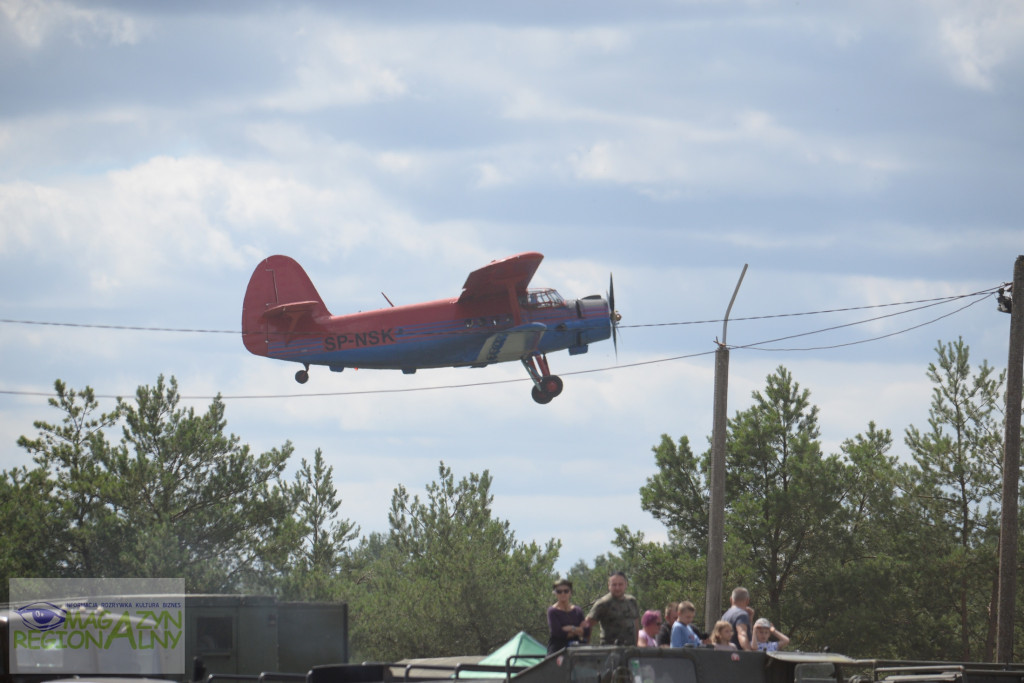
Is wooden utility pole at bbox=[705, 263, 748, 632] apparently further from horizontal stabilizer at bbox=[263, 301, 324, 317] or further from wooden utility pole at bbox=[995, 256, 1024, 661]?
horizontal stabilizer at bbox=[263, 301, 324, 317]

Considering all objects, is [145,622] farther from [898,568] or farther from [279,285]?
[898,568]

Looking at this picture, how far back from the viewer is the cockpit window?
33.4 meters

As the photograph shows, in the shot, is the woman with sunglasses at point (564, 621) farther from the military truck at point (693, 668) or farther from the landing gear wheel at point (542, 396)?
the landing gear wheel at point (542, 396)

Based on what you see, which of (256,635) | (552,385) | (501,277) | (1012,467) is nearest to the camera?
(256,635)

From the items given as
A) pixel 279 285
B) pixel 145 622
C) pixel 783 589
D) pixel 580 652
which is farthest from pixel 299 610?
pixel 783 589

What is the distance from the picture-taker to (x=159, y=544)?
4559 centimetres

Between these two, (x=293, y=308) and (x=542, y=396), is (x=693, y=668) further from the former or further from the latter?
(x=293, y=308)

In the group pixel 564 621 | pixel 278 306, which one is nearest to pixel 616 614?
pixel 564 621

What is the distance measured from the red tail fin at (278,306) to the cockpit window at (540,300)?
5845mm

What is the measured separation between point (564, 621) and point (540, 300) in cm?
2141

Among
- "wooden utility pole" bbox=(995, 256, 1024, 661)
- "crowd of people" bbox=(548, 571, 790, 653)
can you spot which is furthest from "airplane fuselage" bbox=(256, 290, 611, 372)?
"crowd of people" bbox=(548, 571, 790, 653)

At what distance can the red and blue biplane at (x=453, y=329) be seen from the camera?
3275 cm

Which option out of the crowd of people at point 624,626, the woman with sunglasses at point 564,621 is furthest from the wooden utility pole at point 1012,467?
the woman with sunglasses at point 564,621

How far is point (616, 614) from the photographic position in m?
12.2
